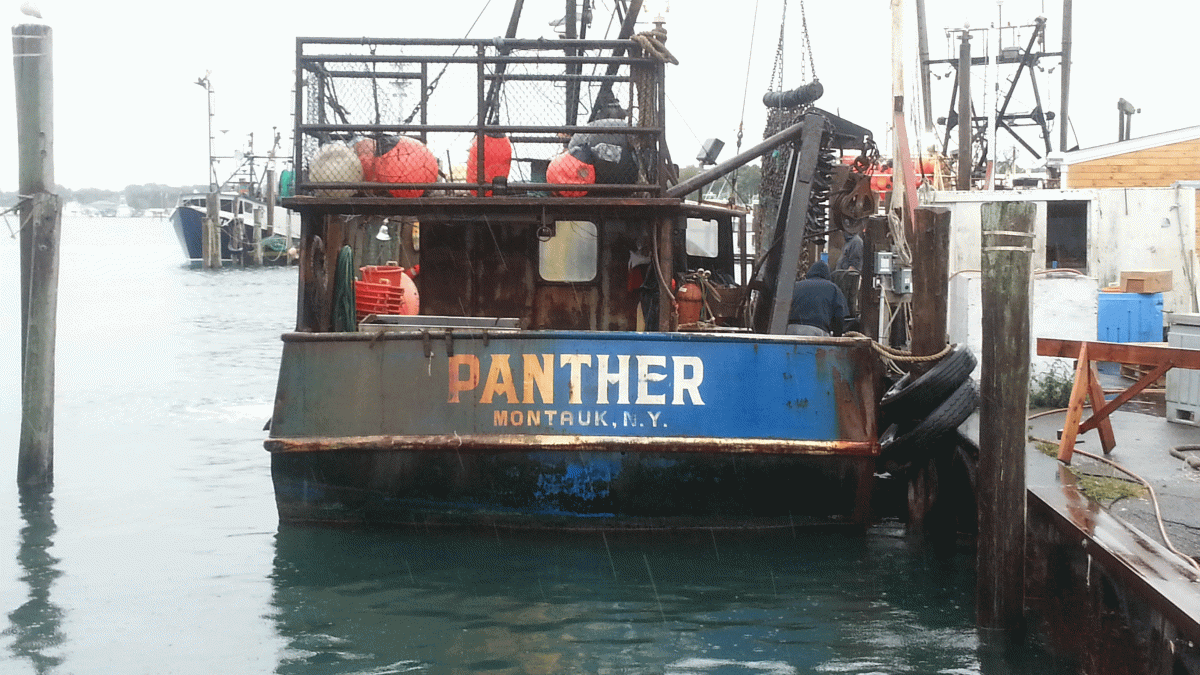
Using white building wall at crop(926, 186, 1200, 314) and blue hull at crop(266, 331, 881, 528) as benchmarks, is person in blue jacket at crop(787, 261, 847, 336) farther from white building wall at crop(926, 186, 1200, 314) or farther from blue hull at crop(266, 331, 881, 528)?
white building wall at crop(926, 186, 1200, 314)

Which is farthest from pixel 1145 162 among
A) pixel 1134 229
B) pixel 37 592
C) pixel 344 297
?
pixel 37 592

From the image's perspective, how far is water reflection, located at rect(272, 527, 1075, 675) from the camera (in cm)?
668

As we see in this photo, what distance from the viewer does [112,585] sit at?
819 centimetres

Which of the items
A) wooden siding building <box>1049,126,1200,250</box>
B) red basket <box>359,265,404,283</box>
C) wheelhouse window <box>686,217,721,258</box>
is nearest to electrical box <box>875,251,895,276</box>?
wheelhouse window <box>686,217,721,258</box>

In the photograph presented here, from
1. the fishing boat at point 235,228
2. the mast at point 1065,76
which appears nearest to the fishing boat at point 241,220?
the fishing boat at point 235,228

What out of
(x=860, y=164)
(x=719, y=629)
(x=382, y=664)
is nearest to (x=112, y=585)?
(x=382, y=664)

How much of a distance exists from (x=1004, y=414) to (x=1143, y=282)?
26.6 feet

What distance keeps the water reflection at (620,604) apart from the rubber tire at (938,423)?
748 mm

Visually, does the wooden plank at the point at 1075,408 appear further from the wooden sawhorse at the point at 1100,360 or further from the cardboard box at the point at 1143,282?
the cardboard box at the point at 1143,282

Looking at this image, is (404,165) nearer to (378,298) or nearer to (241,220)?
(378,298)

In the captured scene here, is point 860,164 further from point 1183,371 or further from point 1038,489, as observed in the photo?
point 1038,489

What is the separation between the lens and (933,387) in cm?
884

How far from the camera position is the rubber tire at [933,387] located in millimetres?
8828

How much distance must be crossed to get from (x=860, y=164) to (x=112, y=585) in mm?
9097
